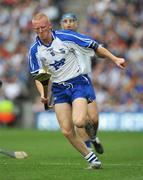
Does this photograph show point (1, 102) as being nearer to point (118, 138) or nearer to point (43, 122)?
point (43, 122)

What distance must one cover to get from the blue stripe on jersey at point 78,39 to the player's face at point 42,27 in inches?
11.4

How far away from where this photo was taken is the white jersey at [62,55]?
35.4 feet

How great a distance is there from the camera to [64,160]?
12914mm

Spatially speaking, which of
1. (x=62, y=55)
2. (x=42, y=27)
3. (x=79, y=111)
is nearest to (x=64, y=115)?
(x=79, y=111)

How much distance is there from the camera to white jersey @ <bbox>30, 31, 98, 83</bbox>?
10.8 meters

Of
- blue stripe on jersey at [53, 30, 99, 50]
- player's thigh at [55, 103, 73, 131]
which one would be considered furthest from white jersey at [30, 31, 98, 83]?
player's thigh at [55, 103, 73, 131]

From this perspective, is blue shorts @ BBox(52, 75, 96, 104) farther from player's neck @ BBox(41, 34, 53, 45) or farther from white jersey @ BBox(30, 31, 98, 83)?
player's neck @ BBox(41, 34, 53, 45)

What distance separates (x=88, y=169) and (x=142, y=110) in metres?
12.3

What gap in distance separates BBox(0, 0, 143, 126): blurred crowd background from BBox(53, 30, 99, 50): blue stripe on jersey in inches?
490

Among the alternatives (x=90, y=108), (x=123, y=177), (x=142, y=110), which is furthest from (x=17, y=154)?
(x=142, y=110)

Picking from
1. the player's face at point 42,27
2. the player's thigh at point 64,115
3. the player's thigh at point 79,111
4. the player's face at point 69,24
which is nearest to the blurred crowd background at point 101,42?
the player's face at point 69,24

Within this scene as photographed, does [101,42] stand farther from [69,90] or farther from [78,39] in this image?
[78,39]

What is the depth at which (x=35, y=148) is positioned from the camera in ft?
55.1

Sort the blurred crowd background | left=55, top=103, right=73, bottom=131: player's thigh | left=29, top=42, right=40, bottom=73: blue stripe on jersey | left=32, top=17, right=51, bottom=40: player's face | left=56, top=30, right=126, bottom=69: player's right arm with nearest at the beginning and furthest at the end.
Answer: left=32, top=17, right=51, bottom=40: player's face
left=56, top=30, right=126, bottom=69: player's right arm
left=55, top=103, right=73, bottom=131: player's thigh
left=29, top=42, right=40, bottom=73: blue stripe on jersey
the blurred crowd background
